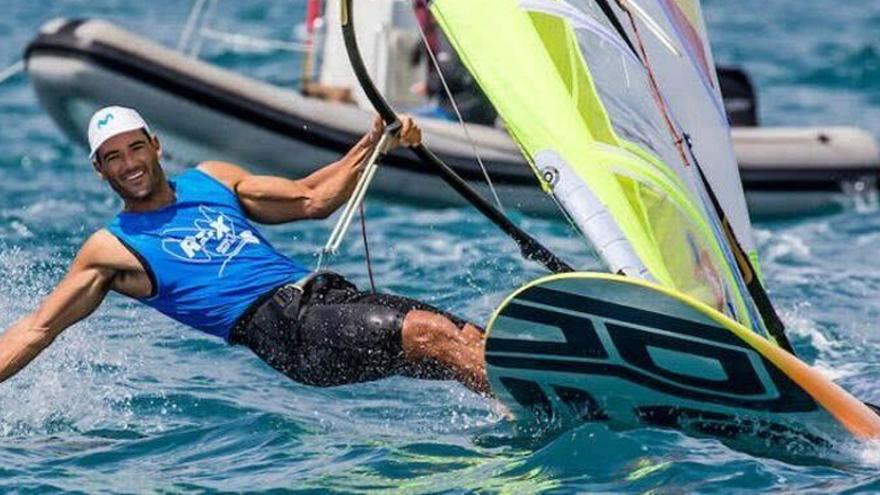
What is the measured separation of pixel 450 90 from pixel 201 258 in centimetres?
462

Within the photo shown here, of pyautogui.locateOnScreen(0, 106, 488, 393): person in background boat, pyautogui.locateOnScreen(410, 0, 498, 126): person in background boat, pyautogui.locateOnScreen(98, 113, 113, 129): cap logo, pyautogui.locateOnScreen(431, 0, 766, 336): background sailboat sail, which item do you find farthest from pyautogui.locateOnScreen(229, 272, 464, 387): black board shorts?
pyautogui.locateOnScreen(410, 0, 498, 126): person in background boat

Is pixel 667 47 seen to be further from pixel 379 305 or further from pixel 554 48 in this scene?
pixel 379 305

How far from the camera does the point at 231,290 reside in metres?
5.36

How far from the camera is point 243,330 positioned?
5379 millimetres

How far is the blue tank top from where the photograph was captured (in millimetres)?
5281

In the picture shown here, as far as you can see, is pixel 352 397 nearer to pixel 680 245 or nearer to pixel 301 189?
pixel 301 189

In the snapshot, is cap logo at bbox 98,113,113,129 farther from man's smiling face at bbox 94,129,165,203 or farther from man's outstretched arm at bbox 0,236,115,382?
man's outstretched arm at bbox 0,236,115,382

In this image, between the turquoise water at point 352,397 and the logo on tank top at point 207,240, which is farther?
the logo on tank top at point 207,240

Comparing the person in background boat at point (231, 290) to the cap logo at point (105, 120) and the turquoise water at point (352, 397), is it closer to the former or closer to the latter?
the cap logo at point (105, 120)

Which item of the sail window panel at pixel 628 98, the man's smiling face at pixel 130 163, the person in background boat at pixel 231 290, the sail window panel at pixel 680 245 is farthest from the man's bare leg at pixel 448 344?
the man's smiling face at pixel 130 163

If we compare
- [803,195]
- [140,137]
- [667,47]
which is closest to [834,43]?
[803,195]

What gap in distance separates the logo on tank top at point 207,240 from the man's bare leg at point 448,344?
58cm

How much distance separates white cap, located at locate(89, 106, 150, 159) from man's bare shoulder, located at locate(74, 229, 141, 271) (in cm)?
24

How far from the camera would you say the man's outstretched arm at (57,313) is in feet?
16.9
